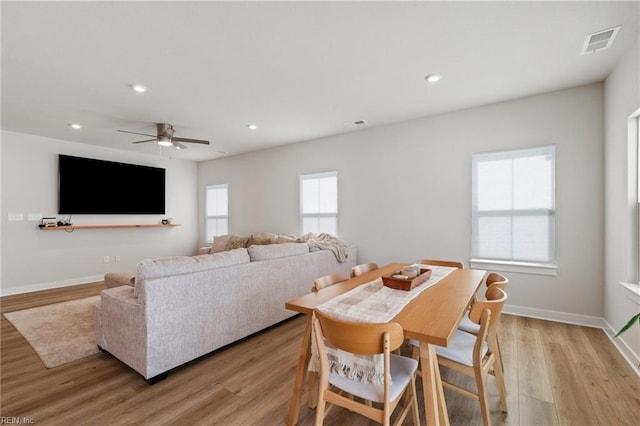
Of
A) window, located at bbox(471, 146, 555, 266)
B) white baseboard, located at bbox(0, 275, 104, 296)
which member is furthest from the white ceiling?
white baseboard, located at bbox(0, 275, 104, 296)

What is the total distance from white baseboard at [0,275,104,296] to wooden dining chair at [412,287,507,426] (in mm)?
6499

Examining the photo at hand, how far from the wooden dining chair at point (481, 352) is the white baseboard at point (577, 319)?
62.1 inches

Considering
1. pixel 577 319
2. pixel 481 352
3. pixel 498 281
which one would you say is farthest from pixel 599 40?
pixel 577 319

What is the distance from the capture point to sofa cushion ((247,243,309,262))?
3102 mm

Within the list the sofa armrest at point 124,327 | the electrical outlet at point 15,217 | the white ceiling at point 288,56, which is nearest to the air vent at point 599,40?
the white ceiling at point 288,56

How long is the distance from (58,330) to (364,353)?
375cm

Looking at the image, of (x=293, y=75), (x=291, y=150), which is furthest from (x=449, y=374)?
(x=291, y=150)

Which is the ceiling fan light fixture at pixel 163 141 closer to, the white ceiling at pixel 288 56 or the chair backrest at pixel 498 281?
the white ceiling at pixel 288 56

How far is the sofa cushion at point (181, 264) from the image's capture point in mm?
2213

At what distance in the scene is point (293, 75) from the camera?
2.87 meters

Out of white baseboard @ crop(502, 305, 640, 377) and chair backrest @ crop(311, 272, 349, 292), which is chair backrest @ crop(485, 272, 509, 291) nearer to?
chair backrest @ crop(311, 272, 349, 292)

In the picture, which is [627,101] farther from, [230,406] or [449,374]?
[230,406]

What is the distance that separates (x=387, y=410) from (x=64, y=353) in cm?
310

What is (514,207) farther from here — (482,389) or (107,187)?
(107,187)
